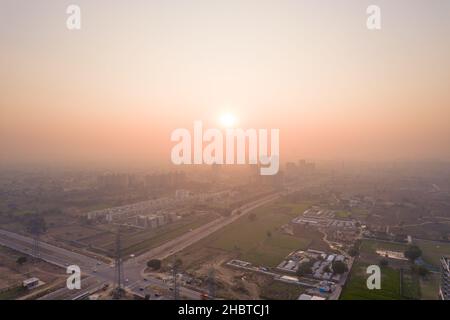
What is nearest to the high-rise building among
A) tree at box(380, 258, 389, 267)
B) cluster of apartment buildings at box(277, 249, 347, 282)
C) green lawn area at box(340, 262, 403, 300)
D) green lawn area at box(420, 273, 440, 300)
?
green lawn area at box(420, 273, 440, 300)

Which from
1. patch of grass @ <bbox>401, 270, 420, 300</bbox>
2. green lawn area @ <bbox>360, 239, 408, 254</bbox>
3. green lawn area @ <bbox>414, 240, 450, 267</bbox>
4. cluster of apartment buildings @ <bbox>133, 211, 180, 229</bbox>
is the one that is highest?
cluster of apartment buildings @ <bbox>133, 211, 180, 229</bbox>

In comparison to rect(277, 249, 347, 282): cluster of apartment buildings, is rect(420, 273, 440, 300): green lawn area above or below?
below

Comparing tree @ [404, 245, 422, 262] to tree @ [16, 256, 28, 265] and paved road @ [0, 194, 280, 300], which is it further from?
tree @ [16, 256, 28, 265]

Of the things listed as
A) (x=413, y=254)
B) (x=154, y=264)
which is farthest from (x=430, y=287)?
(x=154, y=264)

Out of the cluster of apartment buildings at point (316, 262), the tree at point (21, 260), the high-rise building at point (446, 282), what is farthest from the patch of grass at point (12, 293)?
the high-rise building at point (446, 282)

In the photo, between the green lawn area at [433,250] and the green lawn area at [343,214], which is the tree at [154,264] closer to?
the green lawn area at [433,250]

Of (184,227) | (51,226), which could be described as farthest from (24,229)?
(184,227)

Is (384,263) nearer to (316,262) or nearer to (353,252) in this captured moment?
(353,252)
